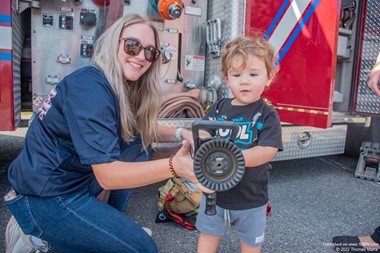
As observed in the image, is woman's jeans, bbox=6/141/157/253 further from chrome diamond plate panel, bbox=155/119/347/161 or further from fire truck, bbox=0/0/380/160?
chrome diamond plate panel, bbox=155/119/347/161

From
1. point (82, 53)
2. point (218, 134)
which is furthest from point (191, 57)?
point (218, 134)

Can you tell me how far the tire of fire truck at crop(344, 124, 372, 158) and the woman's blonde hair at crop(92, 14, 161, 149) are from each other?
2.77 metres

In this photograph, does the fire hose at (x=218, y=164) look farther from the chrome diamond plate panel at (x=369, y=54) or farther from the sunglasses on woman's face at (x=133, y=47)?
the chrome diamond plate panel at (x=369, y=54)

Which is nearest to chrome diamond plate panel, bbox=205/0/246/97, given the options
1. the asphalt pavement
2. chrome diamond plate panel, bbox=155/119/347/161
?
chrome diamond plate panel, bbox=155/119/347/161

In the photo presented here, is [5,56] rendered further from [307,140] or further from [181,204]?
[307,140]

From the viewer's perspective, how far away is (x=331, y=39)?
2531mm

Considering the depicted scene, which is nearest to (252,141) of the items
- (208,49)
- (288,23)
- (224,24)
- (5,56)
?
(288,23)

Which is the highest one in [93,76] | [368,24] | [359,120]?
[368,24]

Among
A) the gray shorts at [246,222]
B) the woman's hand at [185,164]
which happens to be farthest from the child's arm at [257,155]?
the woman's hand at [185,164]

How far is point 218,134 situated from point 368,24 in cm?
284

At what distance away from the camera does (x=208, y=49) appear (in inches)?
134

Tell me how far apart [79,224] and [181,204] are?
97 centimetres

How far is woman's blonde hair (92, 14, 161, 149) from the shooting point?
144 centimetres

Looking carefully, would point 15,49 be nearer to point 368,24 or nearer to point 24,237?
point 24,237
